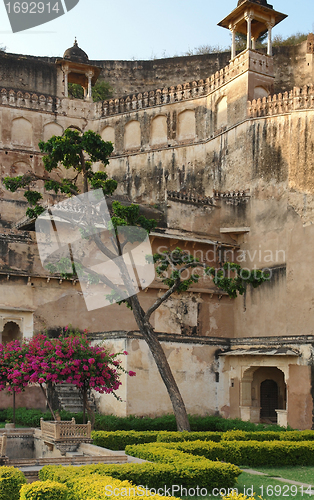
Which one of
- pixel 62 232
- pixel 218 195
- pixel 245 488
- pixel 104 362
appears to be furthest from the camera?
pixel 218 195

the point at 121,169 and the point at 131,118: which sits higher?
the point at 131,118

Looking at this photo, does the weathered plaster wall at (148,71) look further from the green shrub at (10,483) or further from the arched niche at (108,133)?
the green shrub at (10,483)

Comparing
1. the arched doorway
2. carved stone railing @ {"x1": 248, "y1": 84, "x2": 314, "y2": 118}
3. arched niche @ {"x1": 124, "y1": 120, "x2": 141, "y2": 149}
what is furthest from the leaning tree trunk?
arched niche @ {"x1": 124, "y1": 120, "x2": 141, "y2": 149}

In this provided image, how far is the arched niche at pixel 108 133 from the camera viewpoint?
33.5 m

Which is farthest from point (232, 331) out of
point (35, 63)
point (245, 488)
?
point (35, 63)

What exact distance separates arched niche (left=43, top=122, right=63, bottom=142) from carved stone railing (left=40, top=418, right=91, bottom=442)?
22076 millimetres

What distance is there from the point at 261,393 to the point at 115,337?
280 inches

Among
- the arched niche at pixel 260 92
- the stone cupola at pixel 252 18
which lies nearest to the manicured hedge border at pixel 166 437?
the arched niche at pixel 260 92

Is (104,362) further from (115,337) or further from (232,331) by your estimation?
(232,331)

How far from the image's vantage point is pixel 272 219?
26062mm

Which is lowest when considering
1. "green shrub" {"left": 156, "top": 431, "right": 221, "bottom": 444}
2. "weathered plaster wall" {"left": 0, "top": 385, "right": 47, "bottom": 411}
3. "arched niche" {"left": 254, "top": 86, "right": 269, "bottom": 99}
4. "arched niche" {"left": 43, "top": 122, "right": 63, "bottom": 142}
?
"green shrub" {"left": 156, "top": 431, "right": 221, "bottom": 444}

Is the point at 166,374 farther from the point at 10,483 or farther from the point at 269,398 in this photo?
the point at 10,483

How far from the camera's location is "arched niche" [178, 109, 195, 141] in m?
31.6

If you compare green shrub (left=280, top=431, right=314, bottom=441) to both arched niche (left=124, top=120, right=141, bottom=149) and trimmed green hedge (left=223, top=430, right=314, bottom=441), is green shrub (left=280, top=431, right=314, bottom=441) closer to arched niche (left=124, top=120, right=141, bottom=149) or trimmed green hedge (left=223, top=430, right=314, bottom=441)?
trimmed green hedge (left=223, top=430, right=314, bottom=441)
